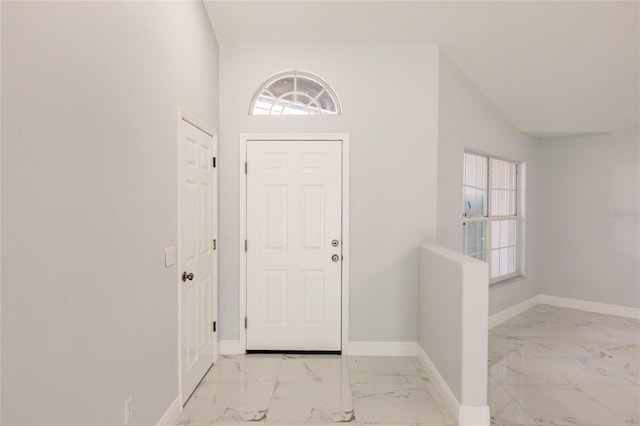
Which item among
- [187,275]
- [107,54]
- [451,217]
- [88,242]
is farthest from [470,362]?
[107,54]

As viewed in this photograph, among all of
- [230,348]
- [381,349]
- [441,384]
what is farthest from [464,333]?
[230,348]

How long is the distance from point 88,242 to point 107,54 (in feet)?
2.73

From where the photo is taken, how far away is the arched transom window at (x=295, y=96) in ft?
11.3

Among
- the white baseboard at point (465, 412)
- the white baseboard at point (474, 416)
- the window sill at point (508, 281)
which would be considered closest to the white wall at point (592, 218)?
the window sill at point (508, 281)

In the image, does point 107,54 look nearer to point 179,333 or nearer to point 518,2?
point 179,333

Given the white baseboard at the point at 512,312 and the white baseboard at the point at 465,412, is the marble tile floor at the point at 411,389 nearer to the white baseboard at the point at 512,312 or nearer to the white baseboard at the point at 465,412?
A: the white baseboard at the point at 465,412

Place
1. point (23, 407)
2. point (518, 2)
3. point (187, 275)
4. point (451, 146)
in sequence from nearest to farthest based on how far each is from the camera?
1. point (23, 407)
2. point (187, 275)
3. point (518, 2)
4. point (451, 146)

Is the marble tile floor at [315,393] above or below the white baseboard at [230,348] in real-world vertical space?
below

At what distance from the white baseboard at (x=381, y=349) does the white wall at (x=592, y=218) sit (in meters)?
2.92

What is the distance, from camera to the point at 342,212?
11.3 feet

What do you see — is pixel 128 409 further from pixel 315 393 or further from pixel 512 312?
pixel 512 312

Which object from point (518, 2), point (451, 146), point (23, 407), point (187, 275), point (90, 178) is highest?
point (518, 2)

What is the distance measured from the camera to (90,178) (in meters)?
1.50

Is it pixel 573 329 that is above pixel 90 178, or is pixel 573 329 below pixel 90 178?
below
